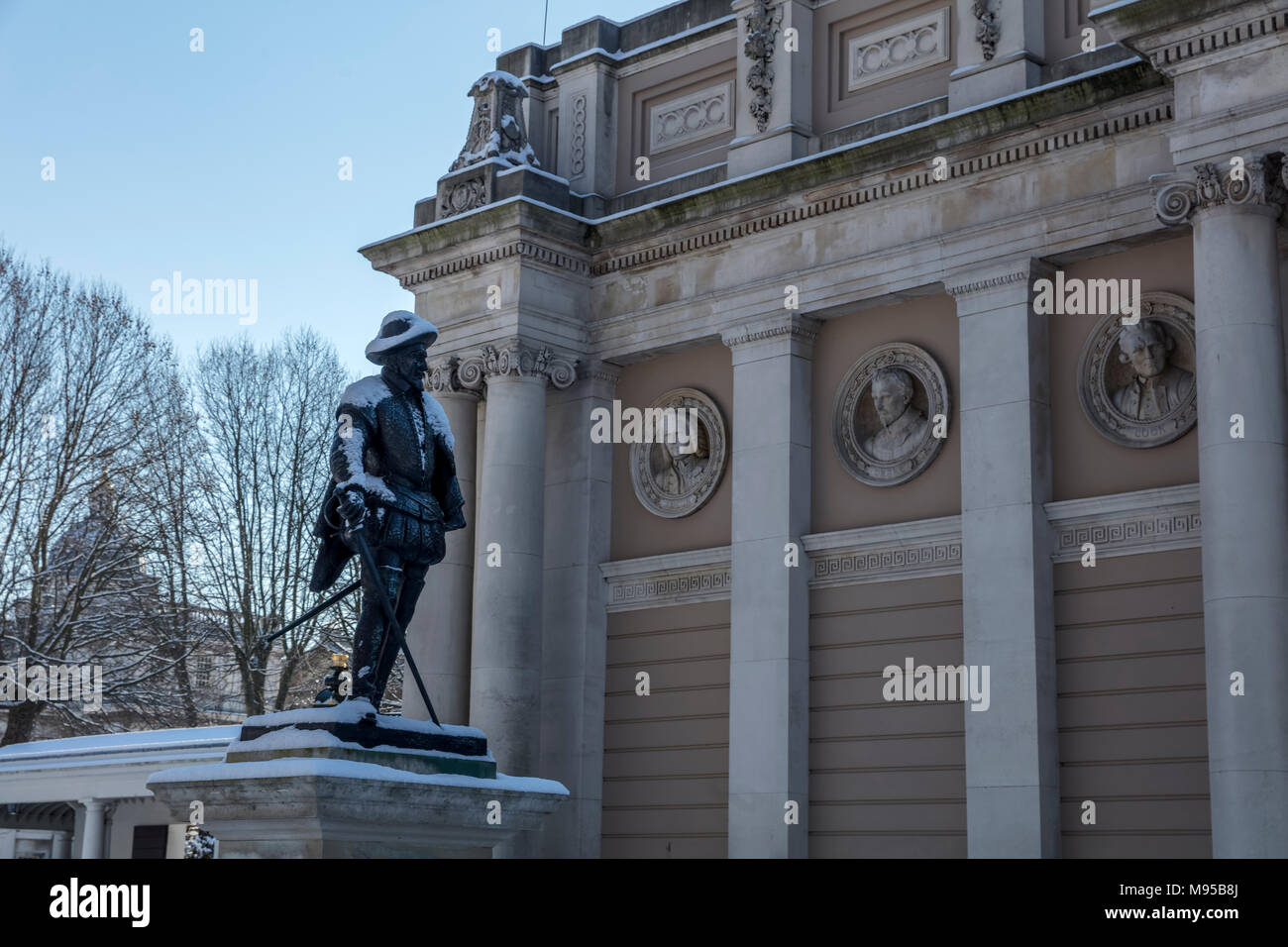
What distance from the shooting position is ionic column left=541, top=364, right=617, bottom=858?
21422mm

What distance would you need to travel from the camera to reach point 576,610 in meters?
22.1

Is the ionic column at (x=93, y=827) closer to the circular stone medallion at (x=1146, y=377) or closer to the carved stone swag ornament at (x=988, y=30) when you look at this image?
the circular stone medallion at (x=1146, y=377)

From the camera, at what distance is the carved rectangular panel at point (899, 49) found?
19.8 m

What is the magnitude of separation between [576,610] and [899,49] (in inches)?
342

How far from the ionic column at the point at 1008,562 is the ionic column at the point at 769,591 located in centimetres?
237

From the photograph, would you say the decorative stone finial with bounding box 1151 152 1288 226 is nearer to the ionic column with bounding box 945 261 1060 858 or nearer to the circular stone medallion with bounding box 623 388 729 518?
Answer: the ionic column with bounding box 945 261 1060 858

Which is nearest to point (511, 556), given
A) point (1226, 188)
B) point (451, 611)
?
point (451, 611)

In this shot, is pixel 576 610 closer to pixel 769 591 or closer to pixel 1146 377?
pixel 769 591

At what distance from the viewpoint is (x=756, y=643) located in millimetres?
19812

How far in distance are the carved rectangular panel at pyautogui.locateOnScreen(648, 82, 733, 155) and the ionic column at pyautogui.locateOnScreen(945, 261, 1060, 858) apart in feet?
16.6

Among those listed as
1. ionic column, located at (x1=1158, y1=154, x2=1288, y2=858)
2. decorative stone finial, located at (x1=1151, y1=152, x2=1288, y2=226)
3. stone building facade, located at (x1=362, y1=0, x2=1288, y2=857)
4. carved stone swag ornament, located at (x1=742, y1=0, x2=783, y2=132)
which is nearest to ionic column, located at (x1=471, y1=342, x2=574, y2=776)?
stone building facade, located at (x1=362, y1=0, x2=1288, y2=857)

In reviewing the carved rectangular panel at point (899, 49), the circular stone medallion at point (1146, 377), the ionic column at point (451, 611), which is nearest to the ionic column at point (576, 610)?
the ionic column at point (451, 611)

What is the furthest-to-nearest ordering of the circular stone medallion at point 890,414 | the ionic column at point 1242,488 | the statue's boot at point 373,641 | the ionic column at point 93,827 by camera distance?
1. the ionic column at point 93,827
2. the circular stone medallion at point 890,414
3. the ionic column at point 1242,488
4. the statue's boot at point 373,641

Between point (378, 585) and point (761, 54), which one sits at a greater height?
point (761, 54)
